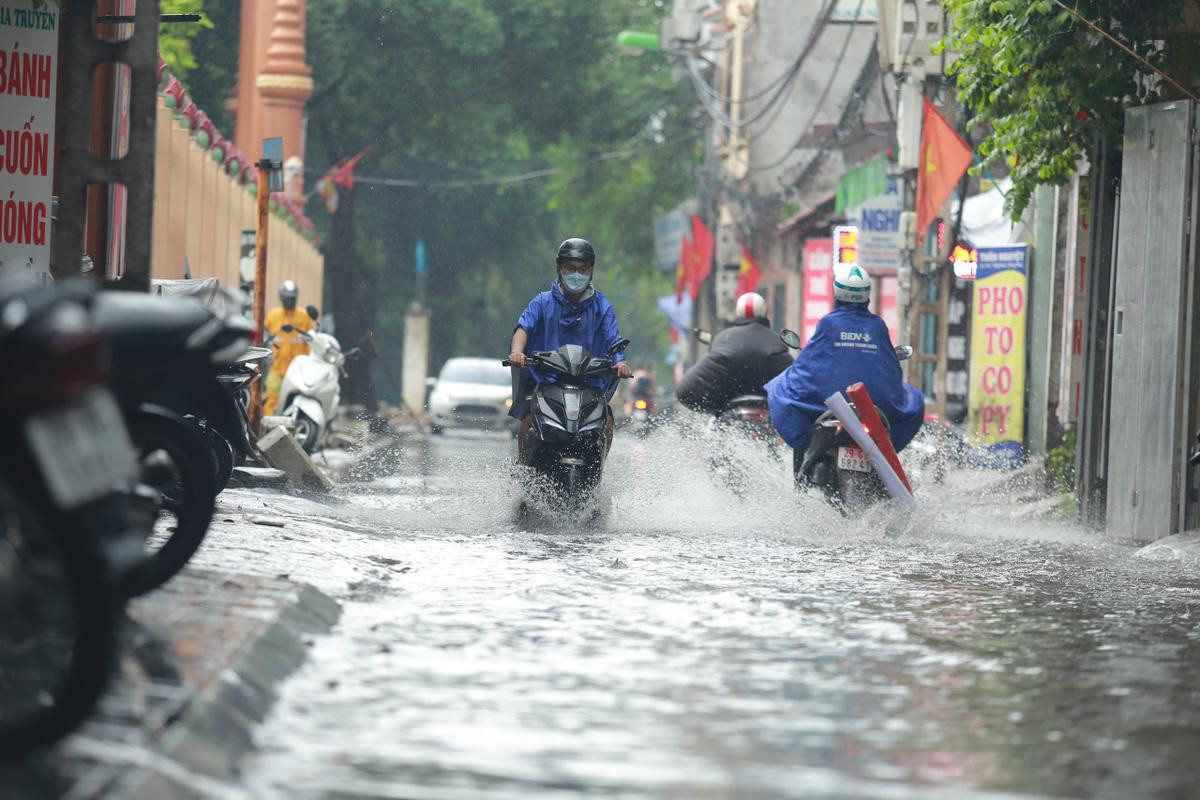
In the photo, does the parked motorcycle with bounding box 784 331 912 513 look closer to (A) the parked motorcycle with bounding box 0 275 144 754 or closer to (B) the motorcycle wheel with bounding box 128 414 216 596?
(B) the motorcycle wheel with bounding box 128 414 216 596

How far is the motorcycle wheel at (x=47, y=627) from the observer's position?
4.49 meters

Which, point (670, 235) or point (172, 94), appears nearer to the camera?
point (172, 94)

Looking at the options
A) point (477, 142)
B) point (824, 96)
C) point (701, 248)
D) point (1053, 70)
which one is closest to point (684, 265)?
point (701, 248)

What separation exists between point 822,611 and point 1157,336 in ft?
17.4

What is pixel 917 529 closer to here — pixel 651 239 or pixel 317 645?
pixel 317 645

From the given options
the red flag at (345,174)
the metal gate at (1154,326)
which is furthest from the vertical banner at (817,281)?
the metal gate at (1154,326)

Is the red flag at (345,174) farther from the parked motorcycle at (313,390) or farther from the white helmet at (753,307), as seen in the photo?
the white helmet at (753,307)

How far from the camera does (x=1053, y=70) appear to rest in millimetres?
12867

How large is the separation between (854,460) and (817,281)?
79.6ft

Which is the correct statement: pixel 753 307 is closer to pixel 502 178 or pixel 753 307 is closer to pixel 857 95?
pixel 857 95

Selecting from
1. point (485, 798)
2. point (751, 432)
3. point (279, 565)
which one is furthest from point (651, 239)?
point (485, 798)

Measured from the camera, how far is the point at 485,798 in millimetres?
4516

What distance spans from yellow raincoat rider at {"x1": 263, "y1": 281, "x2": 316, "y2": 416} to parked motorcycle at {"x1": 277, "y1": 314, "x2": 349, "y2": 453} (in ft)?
5.28

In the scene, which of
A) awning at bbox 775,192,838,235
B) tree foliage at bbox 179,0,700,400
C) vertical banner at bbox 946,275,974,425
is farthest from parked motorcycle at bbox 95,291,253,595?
tree foliage at bbox 179,0,700,400
